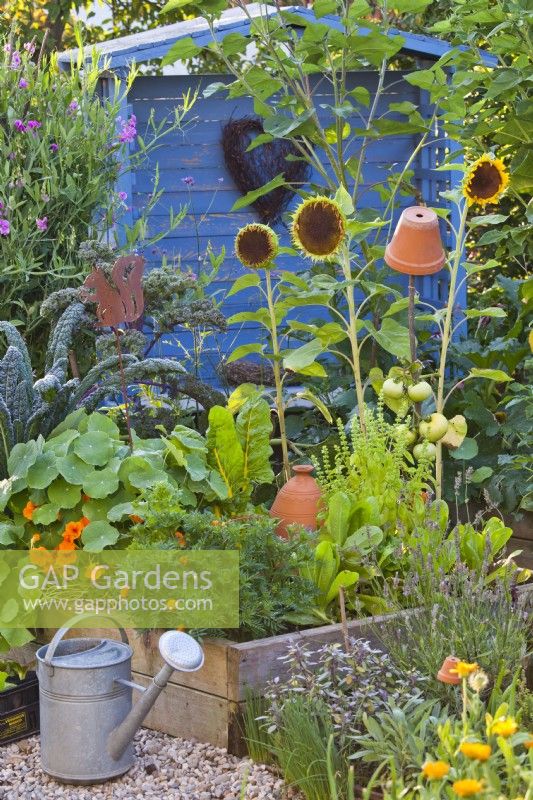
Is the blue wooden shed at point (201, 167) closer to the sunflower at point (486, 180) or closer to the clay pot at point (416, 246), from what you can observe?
the clay pot at point (416, 246)

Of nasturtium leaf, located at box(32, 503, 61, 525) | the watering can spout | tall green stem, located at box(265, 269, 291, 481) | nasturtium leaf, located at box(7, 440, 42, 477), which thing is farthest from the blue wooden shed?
the watering can spout

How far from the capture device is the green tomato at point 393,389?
12.1 feet

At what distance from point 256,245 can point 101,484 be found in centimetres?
103

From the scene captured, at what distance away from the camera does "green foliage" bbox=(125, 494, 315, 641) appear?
2865 millimetres

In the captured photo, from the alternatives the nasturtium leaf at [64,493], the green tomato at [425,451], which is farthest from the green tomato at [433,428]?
the nasturtium leaf at [64,493]

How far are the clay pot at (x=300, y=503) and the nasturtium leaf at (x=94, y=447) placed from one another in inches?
22.6

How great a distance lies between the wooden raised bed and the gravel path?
0.04 meters

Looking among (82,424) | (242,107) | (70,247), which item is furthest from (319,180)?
(82,424)

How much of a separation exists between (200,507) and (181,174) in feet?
10.6

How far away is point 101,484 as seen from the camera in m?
3.31

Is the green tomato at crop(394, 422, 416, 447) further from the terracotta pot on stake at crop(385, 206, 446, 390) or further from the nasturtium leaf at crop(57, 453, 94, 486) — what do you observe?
the nasturtium leaf at crop(57, 453, 94, 486)

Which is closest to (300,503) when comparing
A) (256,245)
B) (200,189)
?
(256,245)

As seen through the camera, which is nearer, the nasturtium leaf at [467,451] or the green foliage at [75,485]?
the green foliage at [75,485]

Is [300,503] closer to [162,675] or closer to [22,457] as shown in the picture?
[22,457]
